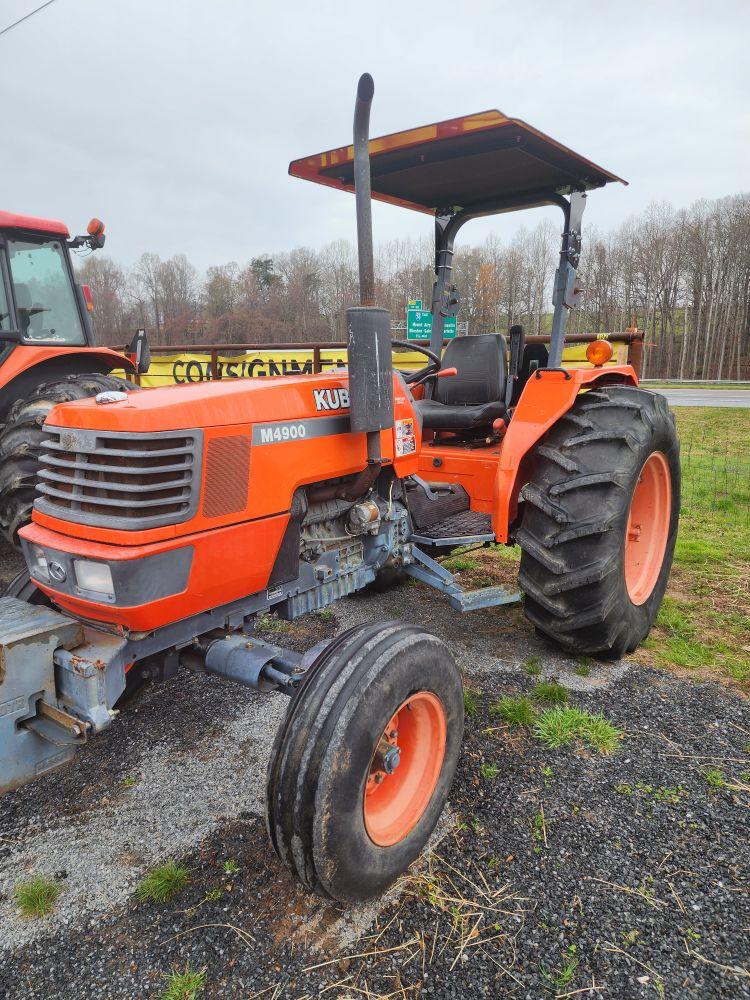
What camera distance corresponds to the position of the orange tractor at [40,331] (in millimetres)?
4387

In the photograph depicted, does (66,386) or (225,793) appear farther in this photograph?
(66,386)

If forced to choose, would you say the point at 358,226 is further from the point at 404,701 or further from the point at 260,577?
the point at 404,701

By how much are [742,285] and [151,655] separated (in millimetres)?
44071

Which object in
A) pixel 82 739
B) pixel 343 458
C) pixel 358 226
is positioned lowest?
pixel 82 739

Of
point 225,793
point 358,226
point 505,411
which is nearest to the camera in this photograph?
point 358,226

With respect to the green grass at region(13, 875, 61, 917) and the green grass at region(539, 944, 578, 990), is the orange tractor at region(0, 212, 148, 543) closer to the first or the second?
the green grass at region(13, 875, 61, 917)

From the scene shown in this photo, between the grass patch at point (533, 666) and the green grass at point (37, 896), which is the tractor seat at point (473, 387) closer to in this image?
the grass patch at point (533, 666)

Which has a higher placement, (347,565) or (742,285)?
(742,285)

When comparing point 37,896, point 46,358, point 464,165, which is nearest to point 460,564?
point 464,165

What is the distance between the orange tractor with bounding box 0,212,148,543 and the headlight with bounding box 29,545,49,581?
248 centimetres

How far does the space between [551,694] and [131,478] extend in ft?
7.06

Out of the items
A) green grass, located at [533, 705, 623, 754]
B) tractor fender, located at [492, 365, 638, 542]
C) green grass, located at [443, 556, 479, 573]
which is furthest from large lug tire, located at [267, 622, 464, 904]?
green grass, located at [443, 556, 479, 573]

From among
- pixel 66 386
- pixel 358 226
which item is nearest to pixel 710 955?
pixel 358 226

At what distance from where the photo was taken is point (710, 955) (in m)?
1.71
